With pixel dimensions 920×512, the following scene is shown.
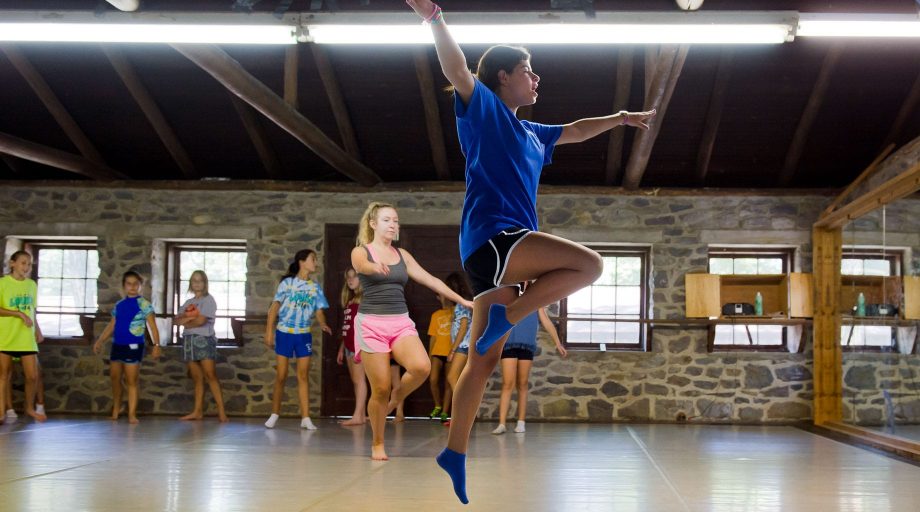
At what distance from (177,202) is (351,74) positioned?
9.33 ft

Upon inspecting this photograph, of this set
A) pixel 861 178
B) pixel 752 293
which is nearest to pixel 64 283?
pixel 752 293

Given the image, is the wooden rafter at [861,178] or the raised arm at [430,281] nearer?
the raised arm at [430,281]

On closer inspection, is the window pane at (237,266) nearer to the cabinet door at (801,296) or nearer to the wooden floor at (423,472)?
the wooden floor at (423,472)

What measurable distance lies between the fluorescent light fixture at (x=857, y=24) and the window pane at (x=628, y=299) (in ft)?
16.4

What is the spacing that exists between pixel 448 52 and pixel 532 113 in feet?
22.0

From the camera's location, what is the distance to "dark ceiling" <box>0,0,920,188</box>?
344 inches

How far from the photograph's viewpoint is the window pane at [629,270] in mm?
10500

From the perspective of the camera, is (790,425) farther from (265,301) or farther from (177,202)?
(177,202)

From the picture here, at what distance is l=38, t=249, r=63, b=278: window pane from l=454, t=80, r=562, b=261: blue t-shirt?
903cm

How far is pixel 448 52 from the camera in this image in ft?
9.21

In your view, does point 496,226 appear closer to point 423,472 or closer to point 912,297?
point 423,472

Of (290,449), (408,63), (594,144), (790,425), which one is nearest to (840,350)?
(790,425)

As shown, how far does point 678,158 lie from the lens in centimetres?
1011

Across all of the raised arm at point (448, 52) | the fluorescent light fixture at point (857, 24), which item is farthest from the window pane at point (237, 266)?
the raised arm at point (448, 52)
